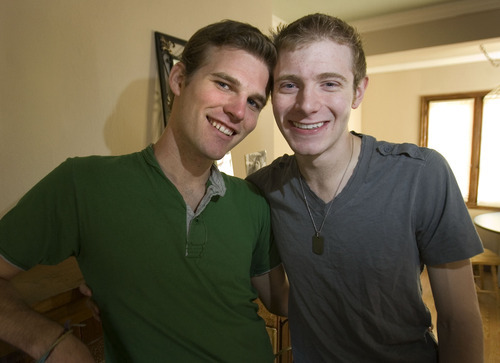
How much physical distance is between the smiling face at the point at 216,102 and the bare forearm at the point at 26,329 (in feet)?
1.96

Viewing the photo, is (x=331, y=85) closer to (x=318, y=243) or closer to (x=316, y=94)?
(x=316, y=94)

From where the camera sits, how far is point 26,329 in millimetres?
815

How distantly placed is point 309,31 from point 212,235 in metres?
0.71

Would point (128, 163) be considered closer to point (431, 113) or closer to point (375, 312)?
point (375, 312)

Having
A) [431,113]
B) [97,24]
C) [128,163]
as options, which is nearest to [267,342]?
[128,163]

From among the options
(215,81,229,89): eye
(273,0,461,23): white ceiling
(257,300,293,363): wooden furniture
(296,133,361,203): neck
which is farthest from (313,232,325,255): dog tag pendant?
(273,0,461,23): white ceiling

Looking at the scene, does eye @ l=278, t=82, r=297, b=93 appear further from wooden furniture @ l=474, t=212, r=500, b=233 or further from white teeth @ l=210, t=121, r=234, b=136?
wooden furniture @ l=474, t=212, r=500, b=233

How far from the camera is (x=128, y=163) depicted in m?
1.02

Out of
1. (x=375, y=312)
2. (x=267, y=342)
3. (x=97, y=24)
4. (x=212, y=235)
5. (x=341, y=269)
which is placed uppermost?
(x=97, y=24)

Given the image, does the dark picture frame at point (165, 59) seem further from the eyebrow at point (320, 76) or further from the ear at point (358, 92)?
the ear at point (358, 92)

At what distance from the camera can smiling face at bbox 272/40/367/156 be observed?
3.34 feet

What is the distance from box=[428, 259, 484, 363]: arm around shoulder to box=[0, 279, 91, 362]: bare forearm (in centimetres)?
102

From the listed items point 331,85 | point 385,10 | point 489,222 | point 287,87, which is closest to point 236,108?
point 287,87

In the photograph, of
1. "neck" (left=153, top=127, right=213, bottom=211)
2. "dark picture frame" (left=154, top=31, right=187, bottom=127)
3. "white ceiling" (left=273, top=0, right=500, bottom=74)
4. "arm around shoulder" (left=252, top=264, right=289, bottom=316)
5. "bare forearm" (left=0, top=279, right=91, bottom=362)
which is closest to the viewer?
"bare forearm" (left=0, top=279, right=91, bottom=362)
